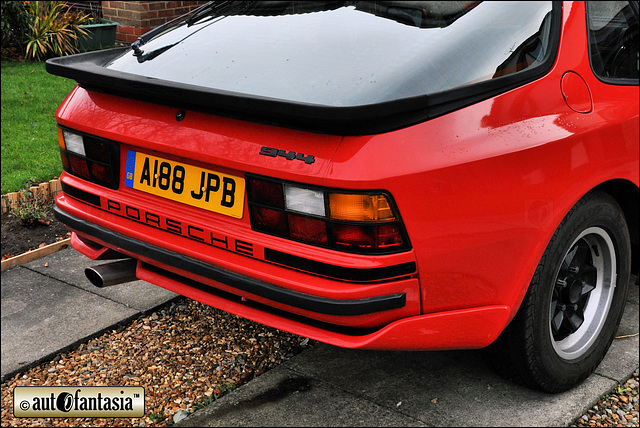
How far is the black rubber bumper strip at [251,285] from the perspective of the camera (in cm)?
221

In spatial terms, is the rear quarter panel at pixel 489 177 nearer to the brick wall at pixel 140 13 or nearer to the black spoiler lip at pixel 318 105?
the black spoiler lip at pixel 318 105

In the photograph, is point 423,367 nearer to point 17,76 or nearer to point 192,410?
point 192,410

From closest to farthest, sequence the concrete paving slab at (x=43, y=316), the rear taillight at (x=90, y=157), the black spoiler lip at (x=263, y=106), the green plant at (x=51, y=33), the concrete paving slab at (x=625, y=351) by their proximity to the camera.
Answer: the black spoiler lip at (x=263, y=106) → the rear taillight at (x=90, y=157) → the concrete paving slab at (x=625, y=351) → the concrete paving slab at (x=43, y=316) → the green plant at (x=51, y=33)

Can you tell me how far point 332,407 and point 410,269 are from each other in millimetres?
862

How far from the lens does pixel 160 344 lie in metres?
3.32

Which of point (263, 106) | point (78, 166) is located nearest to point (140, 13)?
point (78, 166)

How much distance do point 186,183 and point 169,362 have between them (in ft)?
3.42

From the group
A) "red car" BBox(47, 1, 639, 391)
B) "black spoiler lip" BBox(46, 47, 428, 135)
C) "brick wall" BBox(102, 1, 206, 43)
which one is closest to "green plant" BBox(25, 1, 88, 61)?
"brick wall" BBox(102, 1, 206, 43)

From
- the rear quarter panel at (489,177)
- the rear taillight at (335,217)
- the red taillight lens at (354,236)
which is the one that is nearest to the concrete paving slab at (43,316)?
the rear taillight at (335,217)

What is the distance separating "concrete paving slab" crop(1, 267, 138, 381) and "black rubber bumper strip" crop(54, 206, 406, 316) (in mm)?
757

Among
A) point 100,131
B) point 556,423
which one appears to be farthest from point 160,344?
point 556,423

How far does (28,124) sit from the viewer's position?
6215mm

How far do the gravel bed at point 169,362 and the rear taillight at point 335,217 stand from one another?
1017 mm

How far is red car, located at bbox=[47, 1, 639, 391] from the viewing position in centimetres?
220
